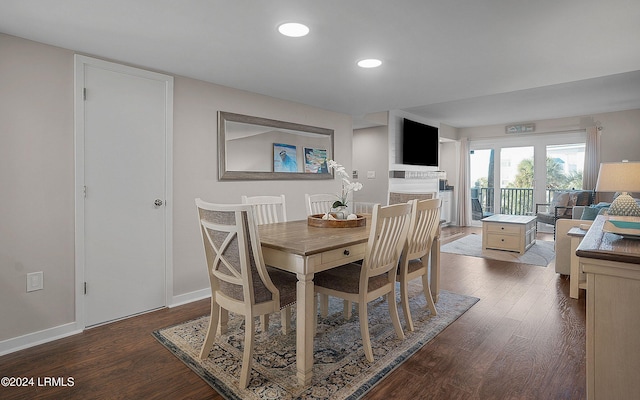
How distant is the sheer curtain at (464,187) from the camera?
7.82 m

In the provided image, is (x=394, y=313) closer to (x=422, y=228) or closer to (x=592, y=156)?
(x=422, y=228)

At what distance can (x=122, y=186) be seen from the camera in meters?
2.80

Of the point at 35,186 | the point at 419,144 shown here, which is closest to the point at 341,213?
the point at 35,186

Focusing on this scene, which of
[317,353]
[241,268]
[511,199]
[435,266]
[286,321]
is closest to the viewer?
[241,268]

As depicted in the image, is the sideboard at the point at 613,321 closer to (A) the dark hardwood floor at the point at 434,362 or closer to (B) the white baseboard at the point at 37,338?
(A) the dark hardwood floor at the point at 434,362

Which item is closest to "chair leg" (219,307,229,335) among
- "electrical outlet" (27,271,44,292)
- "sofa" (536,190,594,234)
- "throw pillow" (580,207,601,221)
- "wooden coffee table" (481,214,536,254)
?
"electrical outlet" (27,271,44,292)

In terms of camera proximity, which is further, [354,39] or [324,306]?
[324,306]

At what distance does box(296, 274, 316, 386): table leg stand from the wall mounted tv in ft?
15.0

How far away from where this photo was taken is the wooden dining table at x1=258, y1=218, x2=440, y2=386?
1.87 m

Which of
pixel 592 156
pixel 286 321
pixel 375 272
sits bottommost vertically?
pixel 286 321

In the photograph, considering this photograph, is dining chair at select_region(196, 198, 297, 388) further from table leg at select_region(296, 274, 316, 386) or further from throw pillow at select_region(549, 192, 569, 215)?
throw pillow at select_region(549, 192, 569, 215)

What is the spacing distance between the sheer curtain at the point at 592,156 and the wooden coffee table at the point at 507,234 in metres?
1.91

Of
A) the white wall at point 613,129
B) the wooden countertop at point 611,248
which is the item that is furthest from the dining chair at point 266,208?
the white wall at point 613,129

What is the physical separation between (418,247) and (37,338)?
2809mm
